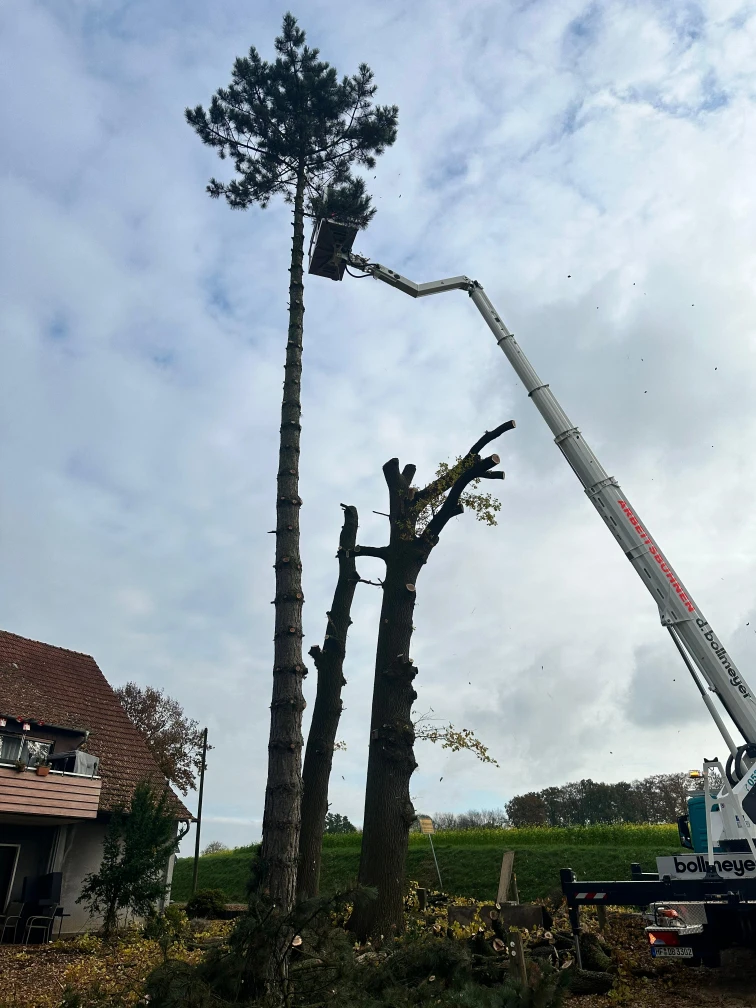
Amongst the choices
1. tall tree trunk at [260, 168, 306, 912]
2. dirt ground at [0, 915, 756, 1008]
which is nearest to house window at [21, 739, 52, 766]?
dirt ground at [0, 915, 756, 1008]

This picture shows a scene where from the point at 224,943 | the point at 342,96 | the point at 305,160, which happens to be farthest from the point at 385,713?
the point at 342,96

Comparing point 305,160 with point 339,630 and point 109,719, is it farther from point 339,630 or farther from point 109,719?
point 109,719

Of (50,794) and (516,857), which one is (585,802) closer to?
(516,857)

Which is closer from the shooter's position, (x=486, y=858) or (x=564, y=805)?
(x=486, y=858)

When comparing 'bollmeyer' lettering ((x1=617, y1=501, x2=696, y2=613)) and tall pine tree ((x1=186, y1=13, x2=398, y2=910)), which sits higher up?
tall pine tree ((x1=186, y1=13, x2=398, y2=910))

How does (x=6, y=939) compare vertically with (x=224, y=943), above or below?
above

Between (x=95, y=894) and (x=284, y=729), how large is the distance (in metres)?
10.0

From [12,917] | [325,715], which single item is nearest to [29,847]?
[12,917]

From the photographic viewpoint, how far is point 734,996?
7629 millimetres

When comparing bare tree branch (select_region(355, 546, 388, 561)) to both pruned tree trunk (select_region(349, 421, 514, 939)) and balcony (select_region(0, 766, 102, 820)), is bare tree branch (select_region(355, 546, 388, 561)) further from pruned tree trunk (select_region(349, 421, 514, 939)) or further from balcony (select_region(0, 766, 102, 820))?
balcony (select_region(0, 766, 102, 820))

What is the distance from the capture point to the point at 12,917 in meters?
14.0

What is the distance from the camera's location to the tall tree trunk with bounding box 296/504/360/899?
1227 cm

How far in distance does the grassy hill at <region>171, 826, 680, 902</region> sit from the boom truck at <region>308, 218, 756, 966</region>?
23.7 ft

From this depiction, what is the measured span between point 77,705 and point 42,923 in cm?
489
